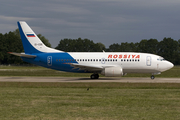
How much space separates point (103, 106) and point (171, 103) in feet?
12.6

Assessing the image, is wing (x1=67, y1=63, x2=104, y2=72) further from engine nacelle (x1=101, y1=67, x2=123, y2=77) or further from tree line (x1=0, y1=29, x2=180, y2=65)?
tree line (x1=0, y1=29, x2=180, y2=65)

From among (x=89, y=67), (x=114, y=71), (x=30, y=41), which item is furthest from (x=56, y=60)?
(x=114, y=71)

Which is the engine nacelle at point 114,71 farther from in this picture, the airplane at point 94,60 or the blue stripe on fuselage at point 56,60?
the blue stripe on fuselage at point 56,60

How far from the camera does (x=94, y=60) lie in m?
36.9

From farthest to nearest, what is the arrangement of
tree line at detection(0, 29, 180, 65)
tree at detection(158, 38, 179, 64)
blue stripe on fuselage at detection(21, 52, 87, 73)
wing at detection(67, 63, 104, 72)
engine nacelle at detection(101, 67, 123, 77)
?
tree at detection(158, 38, 179, 64) → tree line at detection(0, 29, 180, 65) → blue stripe on fuselage at detection(21, 52, 87, 73) → wing at detection(67, 63, 104, 72) → engine nacelle at detection(101, 67, 123, 77)

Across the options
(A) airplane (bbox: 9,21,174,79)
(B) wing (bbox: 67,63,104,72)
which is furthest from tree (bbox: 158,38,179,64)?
(B) wing (bbox: 67,63,104,72)

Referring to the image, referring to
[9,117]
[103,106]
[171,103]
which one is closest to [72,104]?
[103,106]

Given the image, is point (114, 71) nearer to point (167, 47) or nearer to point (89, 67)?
point (89, 67)

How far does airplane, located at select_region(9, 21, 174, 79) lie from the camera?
35562 millimetres

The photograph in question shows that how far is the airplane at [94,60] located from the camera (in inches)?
1400

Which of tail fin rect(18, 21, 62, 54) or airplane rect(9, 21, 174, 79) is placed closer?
airplane rect(9, 21, 174, 79)

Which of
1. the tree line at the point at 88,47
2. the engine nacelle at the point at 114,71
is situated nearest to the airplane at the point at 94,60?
the engine nacelle at the point at 114,71

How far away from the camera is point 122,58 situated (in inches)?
1425

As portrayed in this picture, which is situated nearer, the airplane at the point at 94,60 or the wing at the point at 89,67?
the wing at the point at 89,67
